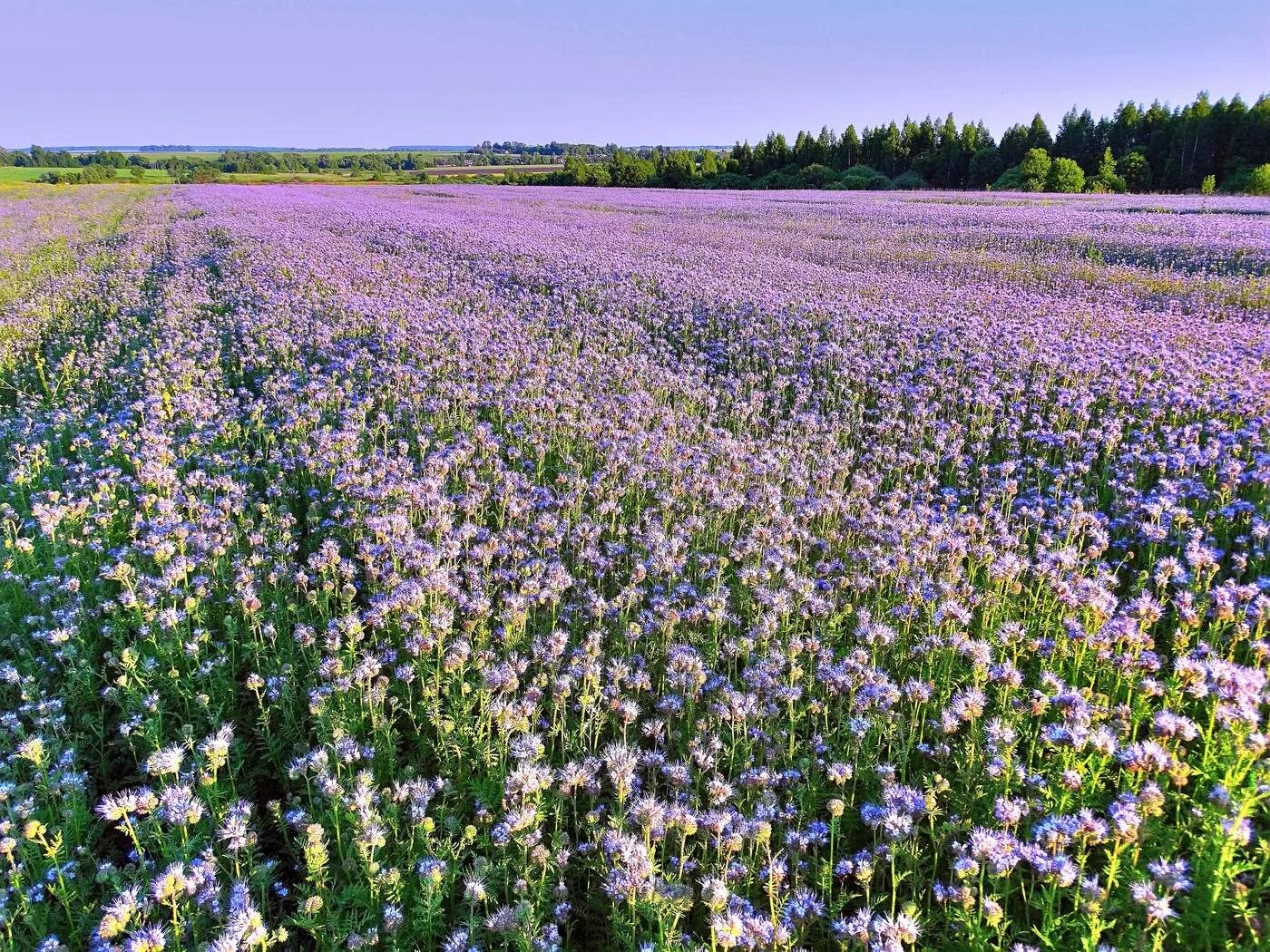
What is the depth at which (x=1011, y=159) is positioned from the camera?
53688 millimetres

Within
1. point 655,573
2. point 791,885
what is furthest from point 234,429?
point 791,885

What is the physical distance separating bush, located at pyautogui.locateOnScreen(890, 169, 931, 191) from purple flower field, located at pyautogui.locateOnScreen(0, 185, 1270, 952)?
1930 inches

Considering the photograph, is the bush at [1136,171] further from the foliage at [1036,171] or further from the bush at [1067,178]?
the foliage at [1036,171]

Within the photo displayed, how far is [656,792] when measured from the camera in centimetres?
296

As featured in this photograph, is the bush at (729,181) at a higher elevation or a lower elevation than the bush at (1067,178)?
higher

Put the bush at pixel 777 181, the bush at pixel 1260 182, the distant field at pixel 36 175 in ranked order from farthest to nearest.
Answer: the distant field at pixel 36 175 → the bush at pixel 777 181 → the bush at pixel 1260 182

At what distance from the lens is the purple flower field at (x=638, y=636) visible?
2.37 metres

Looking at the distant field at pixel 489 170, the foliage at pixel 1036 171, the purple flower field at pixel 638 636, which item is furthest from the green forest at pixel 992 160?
the purple flower field at pixel 638 636

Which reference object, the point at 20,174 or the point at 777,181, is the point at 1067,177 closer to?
the point at 777,181

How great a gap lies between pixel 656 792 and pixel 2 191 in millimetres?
57671

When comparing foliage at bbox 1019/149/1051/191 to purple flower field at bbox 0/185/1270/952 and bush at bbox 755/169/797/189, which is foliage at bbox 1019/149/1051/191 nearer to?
bush at bbox 755/169/797/189

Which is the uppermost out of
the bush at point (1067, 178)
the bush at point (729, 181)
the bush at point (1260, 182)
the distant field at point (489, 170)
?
the distant field at point (489, 170)

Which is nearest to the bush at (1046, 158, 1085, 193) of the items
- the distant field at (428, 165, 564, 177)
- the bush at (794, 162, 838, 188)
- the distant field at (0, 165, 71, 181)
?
the bush at (794, 162, 838, 188)

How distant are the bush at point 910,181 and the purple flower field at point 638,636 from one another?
49.0 metres
